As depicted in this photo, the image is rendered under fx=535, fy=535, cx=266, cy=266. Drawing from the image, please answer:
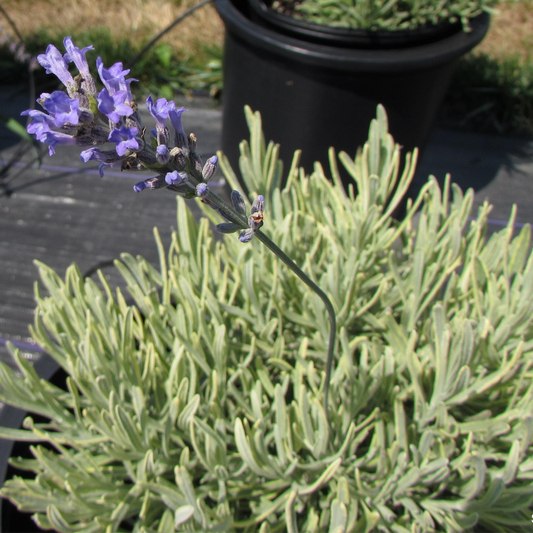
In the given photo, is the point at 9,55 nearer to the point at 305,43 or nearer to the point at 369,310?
the point at 305,43

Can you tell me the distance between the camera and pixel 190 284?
87 centimetres

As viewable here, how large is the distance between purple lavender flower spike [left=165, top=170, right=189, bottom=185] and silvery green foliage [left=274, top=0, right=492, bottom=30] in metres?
1.23

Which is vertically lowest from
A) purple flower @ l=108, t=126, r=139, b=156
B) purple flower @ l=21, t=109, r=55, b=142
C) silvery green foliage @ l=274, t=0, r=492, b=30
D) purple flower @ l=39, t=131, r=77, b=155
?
silvery green foliage @ l=274, t=0, r=492, b=30

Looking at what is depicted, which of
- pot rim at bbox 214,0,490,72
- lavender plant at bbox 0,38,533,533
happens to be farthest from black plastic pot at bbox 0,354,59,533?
pot rim at bbox 214,0,490,72

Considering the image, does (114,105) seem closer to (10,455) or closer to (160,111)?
(160,111)

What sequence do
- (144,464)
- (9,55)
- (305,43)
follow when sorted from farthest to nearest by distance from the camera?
1. (9,55)
2. (305,43)
3. (144,464)

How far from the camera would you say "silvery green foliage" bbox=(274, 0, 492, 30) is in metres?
1.48

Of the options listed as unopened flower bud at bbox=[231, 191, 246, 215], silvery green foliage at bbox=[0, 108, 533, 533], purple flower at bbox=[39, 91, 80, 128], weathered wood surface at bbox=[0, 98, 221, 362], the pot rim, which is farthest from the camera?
weathered wood surface at bbox=[0, 98, 221, 362]

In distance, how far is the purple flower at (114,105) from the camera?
15.9 inches

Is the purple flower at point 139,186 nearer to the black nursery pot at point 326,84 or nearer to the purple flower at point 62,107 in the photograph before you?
the purple flower at point 62,107

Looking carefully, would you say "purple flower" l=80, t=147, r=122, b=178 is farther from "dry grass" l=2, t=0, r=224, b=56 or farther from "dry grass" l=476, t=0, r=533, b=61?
"dry grass" l=476, t=0, r=533, b=61

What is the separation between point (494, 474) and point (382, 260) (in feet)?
1.30

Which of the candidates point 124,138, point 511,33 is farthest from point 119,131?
point 511,33

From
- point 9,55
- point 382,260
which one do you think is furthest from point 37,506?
point 9,55
